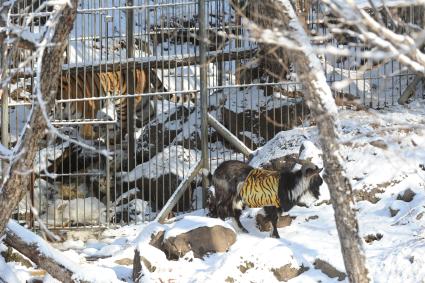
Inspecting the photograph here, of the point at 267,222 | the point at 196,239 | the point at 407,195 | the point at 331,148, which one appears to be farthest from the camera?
the point at 407,195

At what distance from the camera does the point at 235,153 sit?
1181 centimetres

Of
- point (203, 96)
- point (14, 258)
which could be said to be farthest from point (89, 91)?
point (14, 258)

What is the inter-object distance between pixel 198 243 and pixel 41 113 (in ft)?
9.10

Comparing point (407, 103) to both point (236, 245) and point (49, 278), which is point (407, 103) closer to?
point (236, 245)

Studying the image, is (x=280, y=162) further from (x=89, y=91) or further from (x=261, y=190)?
(x=89, y=91)

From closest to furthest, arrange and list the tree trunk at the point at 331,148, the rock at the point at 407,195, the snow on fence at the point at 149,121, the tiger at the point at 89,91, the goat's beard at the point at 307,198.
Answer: the tree trunk at the point at 331,148 < the goat's beard at the point at 307,198 < the rock at the point at 407,195 < the snow on fence at the point at 149,121 < the tiger at the point at 89,91

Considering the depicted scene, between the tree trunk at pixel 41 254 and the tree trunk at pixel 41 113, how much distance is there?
929 mm

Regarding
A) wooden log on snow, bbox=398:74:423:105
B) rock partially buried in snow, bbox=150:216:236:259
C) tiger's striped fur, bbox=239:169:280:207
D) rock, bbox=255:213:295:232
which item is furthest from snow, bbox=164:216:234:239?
wooden log on snow, bbox=398:74:423:105

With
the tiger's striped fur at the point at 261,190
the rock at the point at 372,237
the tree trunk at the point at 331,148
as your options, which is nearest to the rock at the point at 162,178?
the tiger's striped fur at the point at 261,190

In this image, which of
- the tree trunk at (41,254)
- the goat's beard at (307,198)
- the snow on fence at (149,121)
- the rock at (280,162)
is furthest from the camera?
the snow on fence at (149,121)

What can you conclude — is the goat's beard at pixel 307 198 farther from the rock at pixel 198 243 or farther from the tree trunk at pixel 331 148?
the tree trunk at pixel 331 148

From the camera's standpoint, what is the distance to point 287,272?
881cm

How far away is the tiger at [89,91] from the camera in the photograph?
Answer: 11.9 meters

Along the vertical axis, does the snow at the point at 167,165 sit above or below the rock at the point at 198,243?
above
